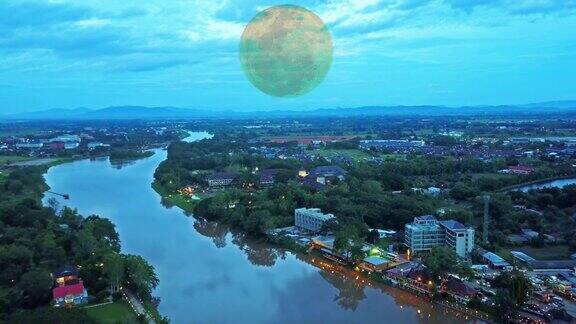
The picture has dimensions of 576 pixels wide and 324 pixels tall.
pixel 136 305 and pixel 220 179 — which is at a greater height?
pixel 220 179

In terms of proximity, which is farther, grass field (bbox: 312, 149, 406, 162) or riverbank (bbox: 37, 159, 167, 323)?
grass field (bbox: 312, 149, 406, 162)

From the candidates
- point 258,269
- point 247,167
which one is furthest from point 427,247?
point 247,167

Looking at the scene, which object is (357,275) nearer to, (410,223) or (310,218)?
(410,223)

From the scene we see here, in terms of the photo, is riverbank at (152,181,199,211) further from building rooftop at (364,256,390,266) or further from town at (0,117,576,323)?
building rooftop at (364,256,390,266)

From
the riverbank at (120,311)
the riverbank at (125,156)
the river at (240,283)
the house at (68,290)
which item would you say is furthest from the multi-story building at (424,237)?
the riverbank at (125,156)

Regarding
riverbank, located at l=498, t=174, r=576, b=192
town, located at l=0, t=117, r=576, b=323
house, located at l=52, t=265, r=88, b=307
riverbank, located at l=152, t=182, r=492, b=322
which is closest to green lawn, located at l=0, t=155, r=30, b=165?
town, located at l=0, t=117, r=576, b=323

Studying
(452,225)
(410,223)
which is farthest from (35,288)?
(410,223)
